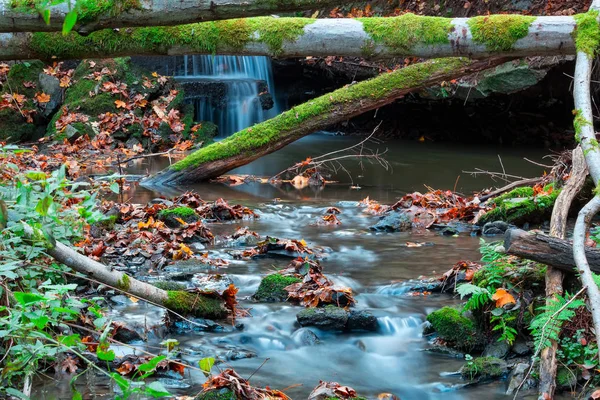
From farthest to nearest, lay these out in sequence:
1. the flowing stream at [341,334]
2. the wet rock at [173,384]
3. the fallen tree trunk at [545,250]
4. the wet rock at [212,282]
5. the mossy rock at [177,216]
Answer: the mossy rock at [177,216] < the wet rock at [212,282] < the flowing stream at [341,334] < the fallen tree trunk at [545,250] < the wet rock at [173,384]

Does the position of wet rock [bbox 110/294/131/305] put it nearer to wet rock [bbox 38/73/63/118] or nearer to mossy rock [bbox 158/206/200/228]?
mossy rock [bbox 158/206/200/228]

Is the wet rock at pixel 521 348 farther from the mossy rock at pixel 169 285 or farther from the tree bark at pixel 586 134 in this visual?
the mossy rock at pixel 169 285

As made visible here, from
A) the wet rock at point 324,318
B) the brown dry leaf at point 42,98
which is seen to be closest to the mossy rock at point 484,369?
the wet rock at point 324,318

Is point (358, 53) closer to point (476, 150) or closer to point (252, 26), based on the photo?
point (252, 26)

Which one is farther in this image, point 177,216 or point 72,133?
point 72,133

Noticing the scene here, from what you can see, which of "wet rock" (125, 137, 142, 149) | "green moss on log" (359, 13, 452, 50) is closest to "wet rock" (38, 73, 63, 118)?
"wet rock" (125, 137, 142, 149)

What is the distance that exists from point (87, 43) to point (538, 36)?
4.03m

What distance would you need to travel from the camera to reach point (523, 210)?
281 inches

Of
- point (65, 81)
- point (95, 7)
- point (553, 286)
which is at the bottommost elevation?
point (553, 286)

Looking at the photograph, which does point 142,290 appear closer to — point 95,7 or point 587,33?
point 95,7

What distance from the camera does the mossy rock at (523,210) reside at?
704 centimetres

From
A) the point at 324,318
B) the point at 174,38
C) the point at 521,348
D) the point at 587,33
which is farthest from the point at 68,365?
the point at 587,33

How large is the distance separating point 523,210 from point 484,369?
3392 mm

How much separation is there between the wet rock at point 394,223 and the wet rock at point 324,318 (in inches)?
114
